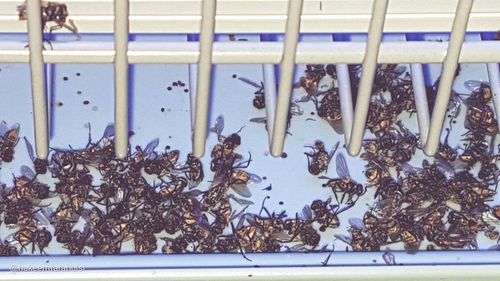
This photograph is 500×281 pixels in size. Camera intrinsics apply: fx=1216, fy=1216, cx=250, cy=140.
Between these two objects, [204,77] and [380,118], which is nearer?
[204,77]

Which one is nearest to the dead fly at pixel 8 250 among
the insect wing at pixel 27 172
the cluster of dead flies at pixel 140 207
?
the cluster of dead flies at pixel 140 207

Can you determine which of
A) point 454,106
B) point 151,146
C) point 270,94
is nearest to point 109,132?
point 151,146

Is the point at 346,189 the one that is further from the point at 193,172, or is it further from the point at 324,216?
the point at 193,172

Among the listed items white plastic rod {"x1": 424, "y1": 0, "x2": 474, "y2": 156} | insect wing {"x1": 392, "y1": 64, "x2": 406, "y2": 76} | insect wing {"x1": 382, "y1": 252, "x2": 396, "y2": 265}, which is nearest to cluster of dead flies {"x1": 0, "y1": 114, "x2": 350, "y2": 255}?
insect wing {"x1": 382, "y1": 252, "x2": 396, "y2": 265}

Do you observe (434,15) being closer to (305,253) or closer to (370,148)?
(370,148)

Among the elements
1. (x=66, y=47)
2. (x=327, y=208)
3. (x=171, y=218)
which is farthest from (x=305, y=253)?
(x=66, y=47)

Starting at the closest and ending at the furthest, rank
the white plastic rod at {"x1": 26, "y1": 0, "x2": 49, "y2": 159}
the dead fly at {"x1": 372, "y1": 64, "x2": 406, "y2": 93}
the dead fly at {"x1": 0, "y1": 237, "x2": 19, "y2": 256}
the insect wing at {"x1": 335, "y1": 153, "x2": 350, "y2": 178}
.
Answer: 1. the white plastic rod at {"x1": 26, "y1": 0, "x2": 49, "y2": 159}
2. the dead fly at {"x1": 0, "y1": 237, "x2": 19, "y2": 256}
3. the insect wing at {"x1": 335, "y1": 153, "x2": 350, "y2": 178}
4. the dead fly at {"x1": 372, "y1": 64, "x2": 406, "y2": 93}

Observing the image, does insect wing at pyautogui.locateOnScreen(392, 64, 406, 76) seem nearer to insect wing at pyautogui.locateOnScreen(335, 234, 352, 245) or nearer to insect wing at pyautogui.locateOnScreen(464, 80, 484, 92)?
insect wing at pyautogui.locateOnScreen(464, 80, 484, 92)
